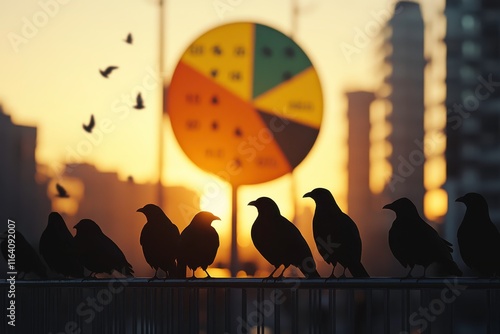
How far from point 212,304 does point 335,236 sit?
2.43ft

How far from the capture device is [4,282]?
3469 mm

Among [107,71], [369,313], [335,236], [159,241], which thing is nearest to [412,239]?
[335,236]

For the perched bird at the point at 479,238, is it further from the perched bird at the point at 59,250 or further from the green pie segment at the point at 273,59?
the green pie segment at the point at 273,59

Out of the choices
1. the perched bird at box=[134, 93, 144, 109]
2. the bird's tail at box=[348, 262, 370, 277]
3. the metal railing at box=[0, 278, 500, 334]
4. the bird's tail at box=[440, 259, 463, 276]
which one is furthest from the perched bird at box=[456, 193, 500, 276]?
the perched bird at box=[134, 93, 144, 109]

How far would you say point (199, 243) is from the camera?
353 cm

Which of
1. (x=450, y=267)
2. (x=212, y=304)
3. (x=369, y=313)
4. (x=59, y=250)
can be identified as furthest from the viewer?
(x=59, y=250)

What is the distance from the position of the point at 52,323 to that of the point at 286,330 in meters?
1.88

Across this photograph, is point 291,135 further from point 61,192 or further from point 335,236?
point 335,236

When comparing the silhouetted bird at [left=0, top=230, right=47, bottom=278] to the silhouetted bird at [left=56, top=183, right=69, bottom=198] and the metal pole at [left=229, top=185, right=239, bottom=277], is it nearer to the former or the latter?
the silhouetted bird at [left=56, top=183, right=69, bottom=198]

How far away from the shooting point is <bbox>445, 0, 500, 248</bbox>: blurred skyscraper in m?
5.32

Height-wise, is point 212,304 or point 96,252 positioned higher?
point 96,252

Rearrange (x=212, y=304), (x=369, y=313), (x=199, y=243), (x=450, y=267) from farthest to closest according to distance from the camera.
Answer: (x=199, y=243), (x=450, y=267), (x=212, y=304), (x=369, y=313)

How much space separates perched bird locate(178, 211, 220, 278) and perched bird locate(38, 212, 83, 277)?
0.73m

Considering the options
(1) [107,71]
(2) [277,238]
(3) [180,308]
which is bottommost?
(3) [180,308]
